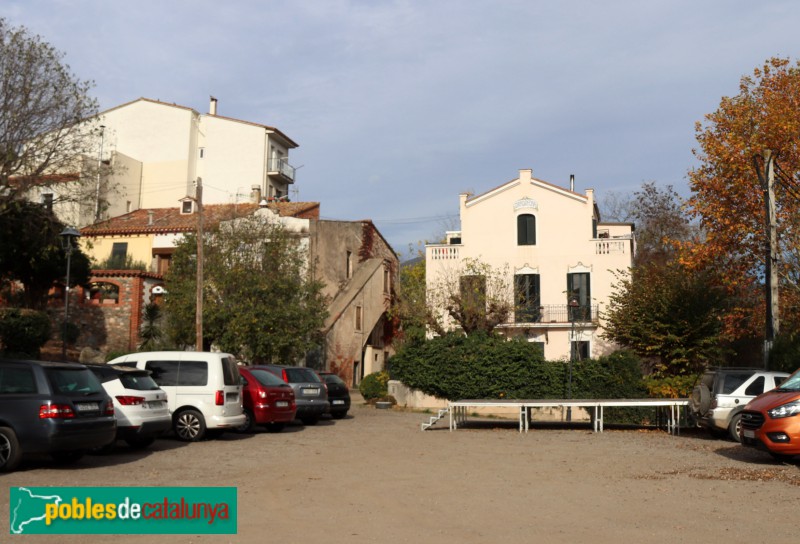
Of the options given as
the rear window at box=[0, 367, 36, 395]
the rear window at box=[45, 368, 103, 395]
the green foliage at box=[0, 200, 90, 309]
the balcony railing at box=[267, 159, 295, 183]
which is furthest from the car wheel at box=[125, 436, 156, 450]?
the balcony railing at box=[267, 159, 295, 183]

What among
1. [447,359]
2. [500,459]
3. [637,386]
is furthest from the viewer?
[447,359]

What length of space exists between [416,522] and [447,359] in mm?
21131

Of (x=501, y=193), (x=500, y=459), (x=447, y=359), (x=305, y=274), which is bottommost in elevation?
(x=500, y=459)

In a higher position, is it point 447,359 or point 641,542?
point 447,359

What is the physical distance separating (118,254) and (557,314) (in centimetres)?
2506

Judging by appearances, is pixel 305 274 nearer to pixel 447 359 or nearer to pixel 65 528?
pixel 447 359

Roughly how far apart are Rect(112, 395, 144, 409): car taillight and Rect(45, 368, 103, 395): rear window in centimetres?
126

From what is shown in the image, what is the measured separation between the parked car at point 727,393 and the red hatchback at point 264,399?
10158mm

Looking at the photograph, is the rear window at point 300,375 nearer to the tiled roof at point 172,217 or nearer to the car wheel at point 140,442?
the car wheel at point 140,442

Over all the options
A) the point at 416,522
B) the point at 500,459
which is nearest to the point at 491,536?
the point at 416,522

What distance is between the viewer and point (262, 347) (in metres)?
31.5

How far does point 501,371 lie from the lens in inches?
1139

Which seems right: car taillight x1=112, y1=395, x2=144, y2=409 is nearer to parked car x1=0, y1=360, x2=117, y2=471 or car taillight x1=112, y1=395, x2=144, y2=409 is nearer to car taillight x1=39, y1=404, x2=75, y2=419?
parked car x1=0, y1=360, x2=117, y2=471

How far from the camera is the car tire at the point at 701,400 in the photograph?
19.0m
